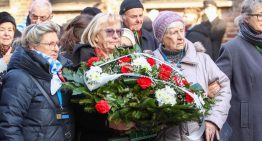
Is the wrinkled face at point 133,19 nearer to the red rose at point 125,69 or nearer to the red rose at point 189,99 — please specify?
the red rose at point 125,69

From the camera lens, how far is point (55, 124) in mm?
5109

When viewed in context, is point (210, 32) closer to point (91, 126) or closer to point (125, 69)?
point (91, 126)

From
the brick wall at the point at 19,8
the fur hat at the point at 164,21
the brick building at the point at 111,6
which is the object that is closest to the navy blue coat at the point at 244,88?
the fur hat at the point at 164,21

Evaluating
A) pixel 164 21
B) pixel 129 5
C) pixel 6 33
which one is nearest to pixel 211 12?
pixel 129 5

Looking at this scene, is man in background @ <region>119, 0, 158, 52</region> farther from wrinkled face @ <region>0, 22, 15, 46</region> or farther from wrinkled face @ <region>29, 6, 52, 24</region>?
wrinkled face @ <region>0, 22, 15, 46</region>

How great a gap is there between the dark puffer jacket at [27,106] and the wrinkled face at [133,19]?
2188 millimetres

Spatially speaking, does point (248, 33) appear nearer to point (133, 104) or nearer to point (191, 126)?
point (191, 126)

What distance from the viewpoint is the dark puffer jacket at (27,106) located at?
4.93m

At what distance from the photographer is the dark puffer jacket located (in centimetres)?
493

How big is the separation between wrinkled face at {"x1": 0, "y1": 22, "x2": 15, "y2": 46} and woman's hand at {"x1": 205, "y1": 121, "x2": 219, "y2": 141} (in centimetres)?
223

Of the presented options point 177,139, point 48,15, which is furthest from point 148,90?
point 48,15

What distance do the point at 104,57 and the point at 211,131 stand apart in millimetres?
1046

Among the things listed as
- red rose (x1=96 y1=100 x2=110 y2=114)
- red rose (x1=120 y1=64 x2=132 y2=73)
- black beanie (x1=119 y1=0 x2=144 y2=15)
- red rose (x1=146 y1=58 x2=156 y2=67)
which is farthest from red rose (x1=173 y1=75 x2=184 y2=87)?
black beanie (x1=119 y1=0 x2=144 y2=15)

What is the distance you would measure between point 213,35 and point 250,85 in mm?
4115
